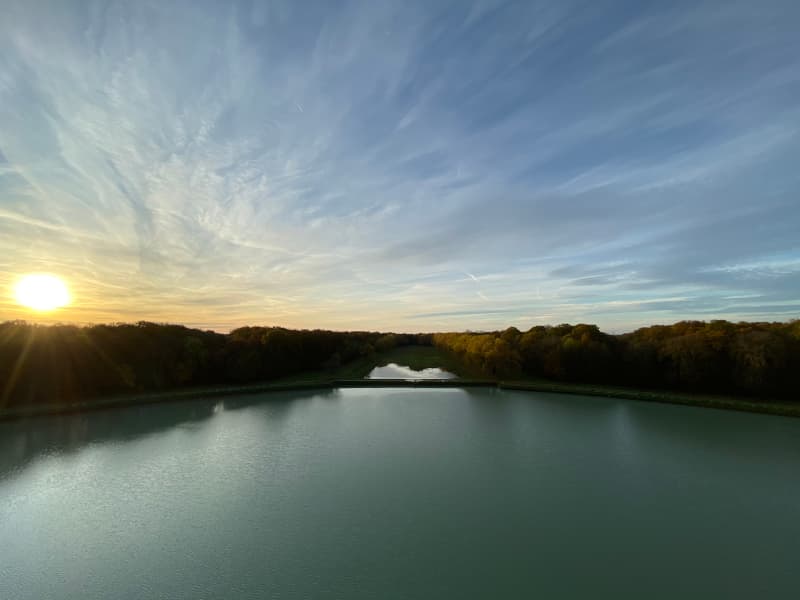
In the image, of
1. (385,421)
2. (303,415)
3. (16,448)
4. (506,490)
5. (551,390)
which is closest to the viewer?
(506,490)

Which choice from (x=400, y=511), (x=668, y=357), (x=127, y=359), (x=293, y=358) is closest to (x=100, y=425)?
(x=127, y=359)

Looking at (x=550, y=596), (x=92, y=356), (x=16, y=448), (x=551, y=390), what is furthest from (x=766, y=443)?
(x=92, y=356)

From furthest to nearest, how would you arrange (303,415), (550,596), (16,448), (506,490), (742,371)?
(742,371) < (303,415) < (16,448) < (506,490) < (550,596)

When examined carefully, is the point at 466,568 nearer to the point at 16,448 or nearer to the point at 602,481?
the point at 602,481

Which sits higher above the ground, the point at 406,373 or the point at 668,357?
the point at 668,357

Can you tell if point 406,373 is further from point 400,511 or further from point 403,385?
point 400,511

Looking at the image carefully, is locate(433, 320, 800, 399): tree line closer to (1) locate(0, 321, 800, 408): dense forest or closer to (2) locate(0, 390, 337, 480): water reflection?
(1) locate(0, 321, 800, 408): dense forest
